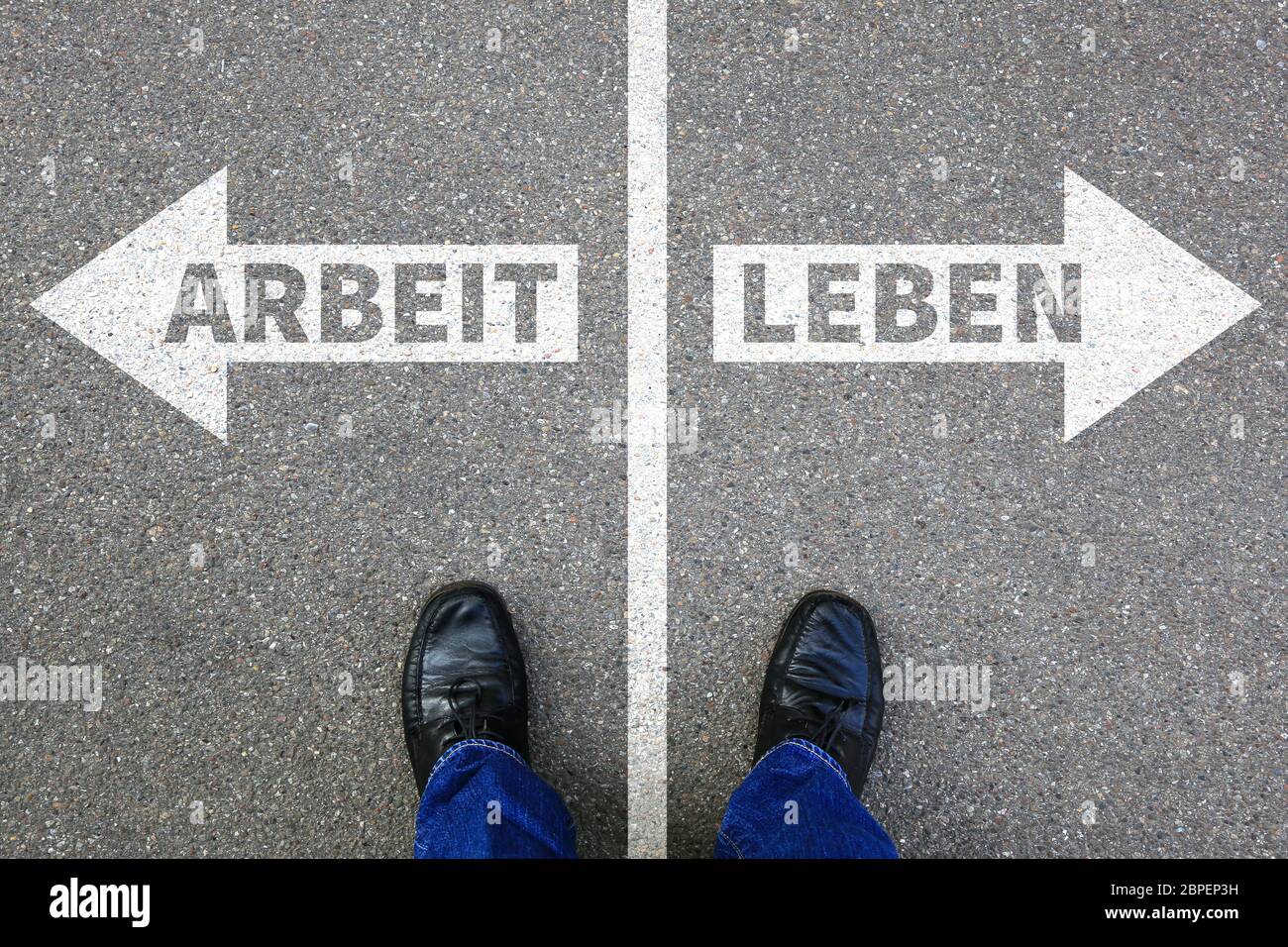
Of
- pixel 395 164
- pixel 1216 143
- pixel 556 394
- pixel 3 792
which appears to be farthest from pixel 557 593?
pixel 1216 143

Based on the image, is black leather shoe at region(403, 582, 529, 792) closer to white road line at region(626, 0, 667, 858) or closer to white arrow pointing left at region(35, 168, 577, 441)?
white road line at region(626, 0, 667, 858)

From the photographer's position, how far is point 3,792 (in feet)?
8.81

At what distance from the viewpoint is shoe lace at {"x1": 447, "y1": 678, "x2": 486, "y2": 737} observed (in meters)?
2.65

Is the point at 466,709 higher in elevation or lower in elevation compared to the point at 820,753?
higher

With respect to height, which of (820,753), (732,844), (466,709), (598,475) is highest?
(598,475)

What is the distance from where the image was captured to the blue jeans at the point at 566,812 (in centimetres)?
230

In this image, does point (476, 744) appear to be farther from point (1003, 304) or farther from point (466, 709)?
point (1003, 304)

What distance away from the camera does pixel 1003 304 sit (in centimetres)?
278

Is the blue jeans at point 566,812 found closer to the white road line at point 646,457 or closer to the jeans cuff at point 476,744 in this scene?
the jeans cuff at point 476,744

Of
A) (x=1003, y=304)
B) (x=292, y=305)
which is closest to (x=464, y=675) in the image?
(x=292, y=305)

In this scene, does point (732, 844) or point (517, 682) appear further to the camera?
point (517, 682)

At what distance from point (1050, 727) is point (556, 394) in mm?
2097

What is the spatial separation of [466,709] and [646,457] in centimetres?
108

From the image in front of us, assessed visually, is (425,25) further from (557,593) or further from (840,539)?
(840,539)
